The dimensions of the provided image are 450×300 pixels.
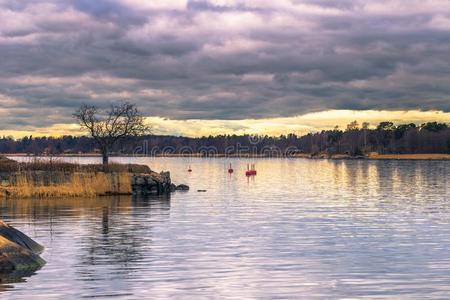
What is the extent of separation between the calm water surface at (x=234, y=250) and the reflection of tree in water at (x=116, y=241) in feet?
0.14

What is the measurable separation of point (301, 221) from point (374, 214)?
692 centimetres

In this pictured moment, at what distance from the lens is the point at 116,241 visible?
31000 mm

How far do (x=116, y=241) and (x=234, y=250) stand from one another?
568 centimetres

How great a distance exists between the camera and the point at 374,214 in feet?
148

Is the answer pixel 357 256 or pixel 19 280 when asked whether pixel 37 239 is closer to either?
pixel 19 280

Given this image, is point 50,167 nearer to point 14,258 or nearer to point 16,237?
point 16,237

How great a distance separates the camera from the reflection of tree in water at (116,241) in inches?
940

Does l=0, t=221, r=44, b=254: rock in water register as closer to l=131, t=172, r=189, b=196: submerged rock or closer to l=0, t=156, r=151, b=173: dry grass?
l=0, t=156, r=151, b=173: dry grass

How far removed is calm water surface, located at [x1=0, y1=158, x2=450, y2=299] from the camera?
797 inches

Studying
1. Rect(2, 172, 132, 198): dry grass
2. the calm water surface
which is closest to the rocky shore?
Rect(2, 172, 132, 198): dry grass

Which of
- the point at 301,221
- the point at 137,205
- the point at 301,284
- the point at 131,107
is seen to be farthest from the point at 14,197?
the point at 301,284

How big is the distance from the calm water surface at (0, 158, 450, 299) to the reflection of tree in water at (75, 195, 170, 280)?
0.14 feet

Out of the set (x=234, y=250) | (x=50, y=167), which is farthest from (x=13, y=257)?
(x=50, y=167)

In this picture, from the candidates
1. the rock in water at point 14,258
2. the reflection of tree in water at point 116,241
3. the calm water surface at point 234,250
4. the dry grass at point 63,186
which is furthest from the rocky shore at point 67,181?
the rock in water at point 14,258
